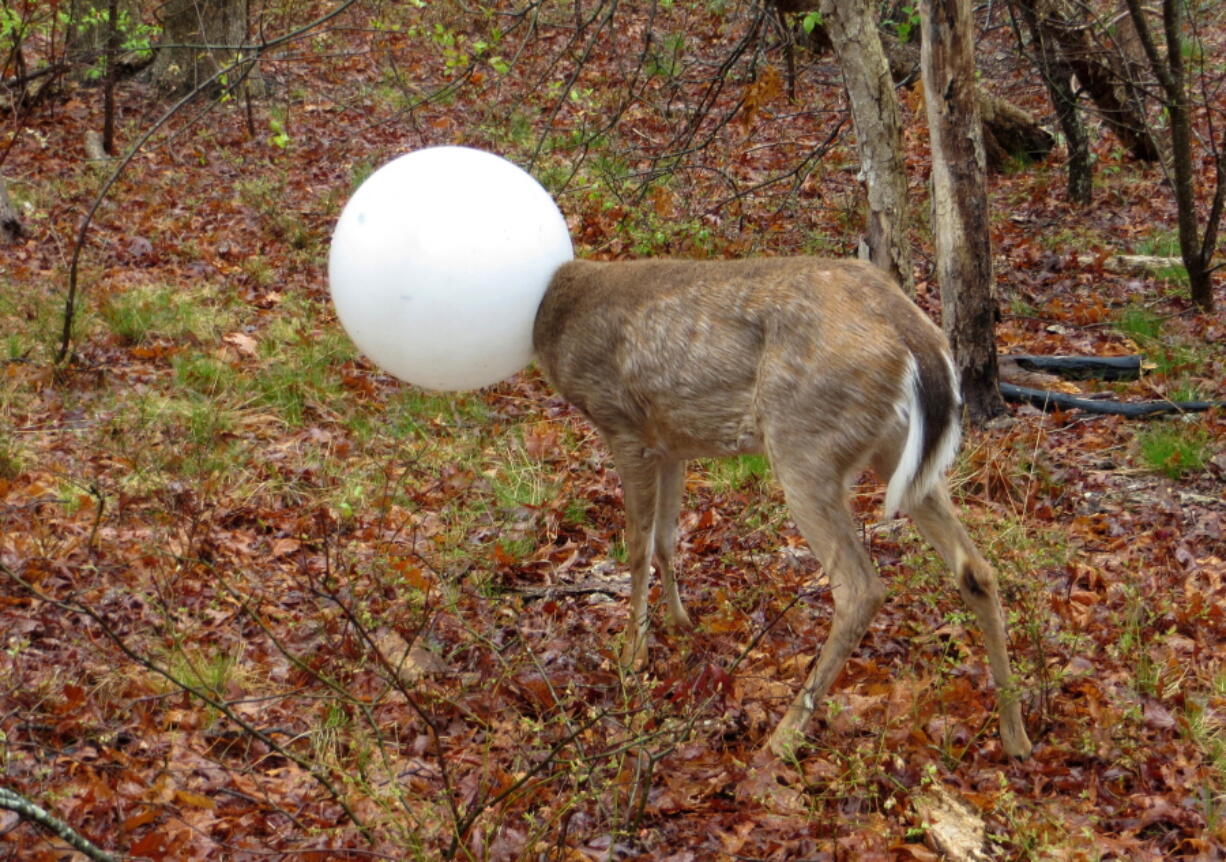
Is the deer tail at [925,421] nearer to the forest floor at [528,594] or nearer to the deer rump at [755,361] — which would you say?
the deer rump at [755,361]

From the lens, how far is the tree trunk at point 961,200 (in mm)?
6227

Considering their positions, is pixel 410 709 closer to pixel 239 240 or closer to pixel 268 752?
pixel 268 752

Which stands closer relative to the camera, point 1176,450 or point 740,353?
point 740,353

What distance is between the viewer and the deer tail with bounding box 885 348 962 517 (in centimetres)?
401

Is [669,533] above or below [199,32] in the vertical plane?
below

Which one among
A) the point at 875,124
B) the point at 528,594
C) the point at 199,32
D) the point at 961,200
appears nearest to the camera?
the point at 528,594

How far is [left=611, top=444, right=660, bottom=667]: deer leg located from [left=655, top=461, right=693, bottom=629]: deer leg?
0.20 m

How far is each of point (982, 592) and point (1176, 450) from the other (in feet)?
8.53

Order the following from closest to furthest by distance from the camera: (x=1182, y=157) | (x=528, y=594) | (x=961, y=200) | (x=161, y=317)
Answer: (x=528, y=594), (x=961, y=200), (x=1182, y=157), (x=161, y=317)

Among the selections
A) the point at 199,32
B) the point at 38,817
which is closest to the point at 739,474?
the point at 38,817

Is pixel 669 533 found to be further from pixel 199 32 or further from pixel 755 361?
pixel 199 32

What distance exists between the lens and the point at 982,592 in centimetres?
423

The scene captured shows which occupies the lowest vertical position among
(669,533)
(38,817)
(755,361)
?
(669,533)

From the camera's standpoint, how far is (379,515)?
6.15 metres
